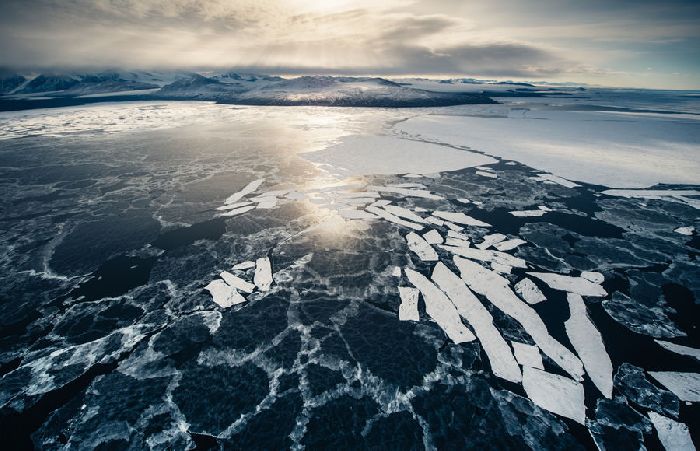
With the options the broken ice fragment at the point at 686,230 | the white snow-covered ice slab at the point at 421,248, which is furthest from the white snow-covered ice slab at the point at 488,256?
the broken ice fragment at the point at 686,230

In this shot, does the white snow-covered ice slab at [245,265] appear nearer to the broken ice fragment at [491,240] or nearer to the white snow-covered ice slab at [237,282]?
the white snow-covered ice slab at [237,282]

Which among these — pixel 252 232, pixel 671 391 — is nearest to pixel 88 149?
pixel 252 232

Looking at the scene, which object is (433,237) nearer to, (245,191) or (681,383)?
(681,383)

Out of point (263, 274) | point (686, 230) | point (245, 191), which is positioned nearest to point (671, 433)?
point (263, 274)

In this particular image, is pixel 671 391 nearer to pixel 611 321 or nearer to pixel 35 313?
pixel 611 321

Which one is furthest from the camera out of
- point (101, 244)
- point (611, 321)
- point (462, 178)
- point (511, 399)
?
point (462, 178)

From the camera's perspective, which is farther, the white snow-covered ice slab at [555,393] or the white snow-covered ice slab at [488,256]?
the white snow-covered ice slab at [488,256]
